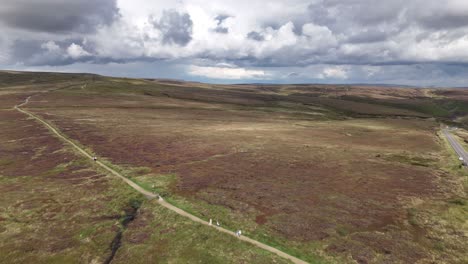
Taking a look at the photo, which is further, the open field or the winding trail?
the open field

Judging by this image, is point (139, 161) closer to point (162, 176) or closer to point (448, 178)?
point (162, 176)

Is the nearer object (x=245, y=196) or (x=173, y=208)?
(x=173, y=208)

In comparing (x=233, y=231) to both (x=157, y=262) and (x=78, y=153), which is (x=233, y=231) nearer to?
(x=157, y=262)

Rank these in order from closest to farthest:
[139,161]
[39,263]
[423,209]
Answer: [39,263] < [423,209] < [139,161]

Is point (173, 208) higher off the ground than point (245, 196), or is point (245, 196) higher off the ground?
point (245, 196)

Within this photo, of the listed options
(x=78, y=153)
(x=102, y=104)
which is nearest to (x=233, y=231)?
(x=78, y=153)

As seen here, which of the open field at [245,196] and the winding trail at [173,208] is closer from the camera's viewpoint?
the winding trail at [173,208]

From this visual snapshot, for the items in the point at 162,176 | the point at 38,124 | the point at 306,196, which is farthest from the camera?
the point at 38,124

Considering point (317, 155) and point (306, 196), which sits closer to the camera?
point (306, 196)

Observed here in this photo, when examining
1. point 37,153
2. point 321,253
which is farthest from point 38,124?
point 321,253
